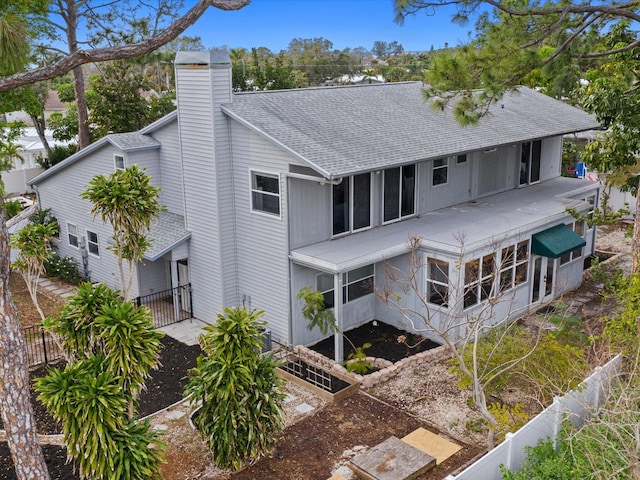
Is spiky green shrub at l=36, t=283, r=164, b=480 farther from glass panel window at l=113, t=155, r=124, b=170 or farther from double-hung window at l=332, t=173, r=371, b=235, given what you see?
glass panel window at l=113, t=155, r=124, b=170

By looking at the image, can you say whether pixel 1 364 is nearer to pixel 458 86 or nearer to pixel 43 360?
pixel 43 360

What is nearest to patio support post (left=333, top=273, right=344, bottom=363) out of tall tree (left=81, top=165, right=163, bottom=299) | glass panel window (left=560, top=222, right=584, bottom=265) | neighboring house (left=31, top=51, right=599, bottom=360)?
neighboring house (left=31, top=51, right=599, bottom=360)

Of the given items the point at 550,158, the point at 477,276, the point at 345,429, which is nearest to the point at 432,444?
the point at 345,429

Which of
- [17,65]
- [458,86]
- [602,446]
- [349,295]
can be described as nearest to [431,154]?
[458,86]

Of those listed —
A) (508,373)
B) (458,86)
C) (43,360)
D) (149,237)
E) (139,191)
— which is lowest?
(43,360)

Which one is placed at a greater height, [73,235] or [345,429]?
[73,235]

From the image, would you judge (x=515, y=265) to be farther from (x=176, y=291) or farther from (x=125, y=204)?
(x=125, y=204)
